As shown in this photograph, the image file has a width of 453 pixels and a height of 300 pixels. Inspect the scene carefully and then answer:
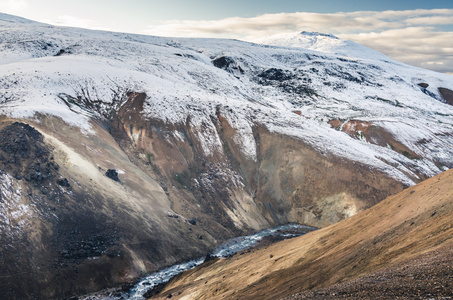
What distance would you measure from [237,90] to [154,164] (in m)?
61.6

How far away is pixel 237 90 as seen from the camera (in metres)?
110

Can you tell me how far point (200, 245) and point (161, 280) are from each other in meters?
9.29

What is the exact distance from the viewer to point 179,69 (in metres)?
106

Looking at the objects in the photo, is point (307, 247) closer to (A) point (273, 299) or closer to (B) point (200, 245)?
(A) point (273, 299)

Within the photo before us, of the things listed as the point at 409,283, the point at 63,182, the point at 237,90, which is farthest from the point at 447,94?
the point at 409,283

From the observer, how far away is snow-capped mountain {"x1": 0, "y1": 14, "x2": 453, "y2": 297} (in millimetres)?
35000

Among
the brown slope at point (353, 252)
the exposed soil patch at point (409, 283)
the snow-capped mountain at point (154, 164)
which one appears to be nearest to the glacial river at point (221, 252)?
the snow-capped mountain at point (154, 164)

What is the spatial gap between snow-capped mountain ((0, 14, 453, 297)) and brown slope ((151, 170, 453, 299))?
10517 mm

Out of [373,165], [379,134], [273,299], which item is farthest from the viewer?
[379,134]

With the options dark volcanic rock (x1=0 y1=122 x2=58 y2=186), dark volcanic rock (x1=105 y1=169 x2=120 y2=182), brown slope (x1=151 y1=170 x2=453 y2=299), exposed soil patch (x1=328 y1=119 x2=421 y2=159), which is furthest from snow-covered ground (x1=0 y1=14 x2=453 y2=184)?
brown slope (x1=151 y1=170 x2=453 y2=299)

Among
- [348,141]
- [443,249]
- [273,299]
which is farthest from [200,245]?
[348,141]

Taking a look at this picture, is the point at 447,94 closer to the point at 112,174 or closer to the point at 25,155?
the point at 112,174

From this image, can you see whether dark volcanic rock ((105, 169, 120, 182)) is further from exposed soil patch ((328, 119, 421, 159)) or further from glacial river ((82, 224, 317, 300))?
exposed soil patch ((328, 119, 421, 159))

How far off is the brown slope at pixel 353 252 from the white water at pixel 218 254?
7.95ft
